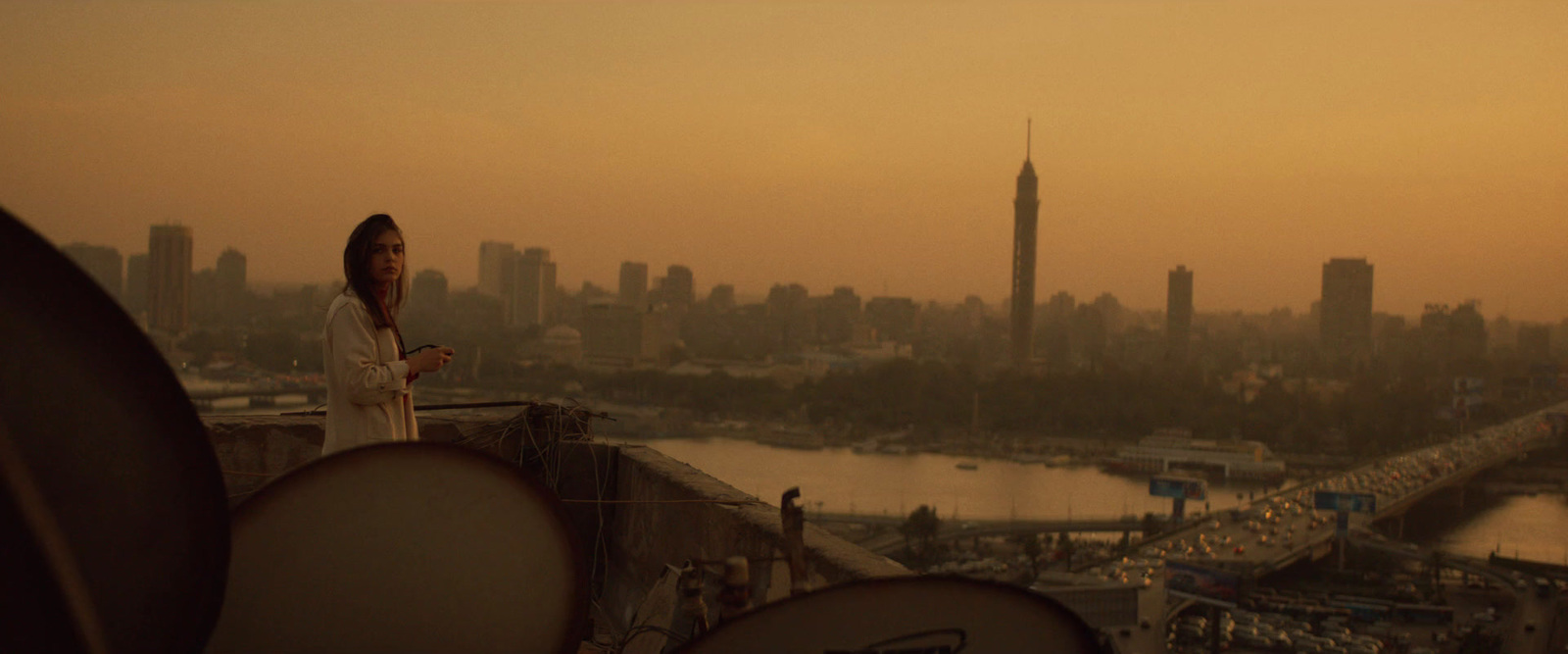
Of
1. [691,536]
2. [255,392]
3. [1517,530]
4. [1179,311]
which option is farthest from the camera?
[1179,311]

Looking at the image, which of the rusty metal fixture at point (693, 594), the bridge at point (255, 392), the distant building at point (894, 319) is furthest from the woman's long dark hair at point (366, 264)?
the distant building at point (894, 319)

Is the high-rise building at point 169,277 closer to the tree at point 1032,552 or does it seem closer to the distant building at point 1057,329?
the tree at point 1032,552

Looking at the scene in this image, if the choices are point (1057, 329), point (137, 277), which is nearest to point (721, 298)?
point (1057, 329)

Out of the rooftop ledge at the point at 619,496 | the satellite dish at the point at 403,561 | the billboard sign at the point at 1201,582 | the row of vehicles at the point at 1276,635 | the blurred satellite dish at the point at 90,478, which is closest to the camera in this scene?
the blurred satellite dish at the point at 90,478

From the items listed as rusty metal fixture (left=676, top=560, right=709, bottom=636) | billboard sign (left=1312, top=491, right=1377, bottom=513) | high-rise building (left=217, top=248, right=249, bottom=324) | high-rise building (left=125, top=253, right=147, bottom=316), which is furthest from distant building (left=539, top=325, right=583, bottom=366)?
rusty metal fixture (left=676, top=560, right=709, bottom=636)

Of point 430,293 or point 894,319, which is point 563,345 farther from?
point 894,319

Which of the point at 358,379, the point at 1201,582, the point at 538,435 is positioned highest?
the point at 358,379
